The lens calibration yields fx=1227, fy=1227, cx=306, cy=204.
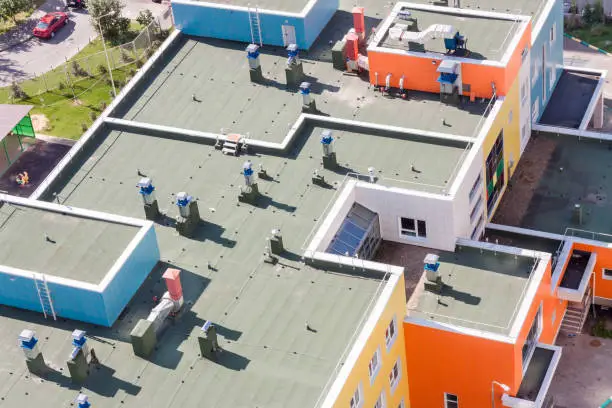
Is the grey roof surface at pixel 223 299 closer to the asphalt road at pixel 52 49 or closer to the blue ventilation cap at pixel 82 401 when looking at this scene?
the blue ventilation cap at pixel 82 401

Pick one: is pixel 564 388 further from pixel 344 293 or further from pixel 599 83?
pixel 599 83

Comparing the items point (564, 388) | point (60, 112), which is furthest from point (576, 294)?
point (60, 112)

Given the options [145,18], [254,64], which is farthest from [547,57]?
[145,18]

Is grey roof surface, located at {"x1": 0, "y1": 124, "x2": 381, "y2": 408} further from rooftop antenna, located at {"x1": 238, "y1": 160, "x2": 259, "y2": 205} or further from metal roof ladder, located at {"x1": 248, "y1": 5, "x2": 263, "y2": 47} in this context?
metal roof ladder, located at {"x1": 248, "y1": 5, "x2": 263, "y2": 47}

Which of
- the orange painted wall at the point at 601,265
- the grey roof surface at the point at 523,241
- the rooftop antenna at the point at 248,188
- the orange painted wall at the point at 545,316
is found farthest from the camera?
the grey roof surface at the point at 523,241

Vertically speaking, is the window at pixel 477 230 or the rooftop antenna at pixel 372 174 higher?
the rooftop antenna at pixel 372 174

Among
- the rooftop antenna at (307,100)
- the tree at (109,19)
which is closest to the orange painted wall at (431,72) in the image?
the rooftop antenna at (307,100)
